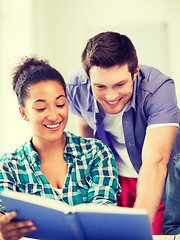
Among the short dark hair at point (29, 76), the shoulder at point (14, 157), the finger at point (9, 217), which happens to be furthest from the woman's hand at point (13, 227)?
the short dark hair at point (29, 76)

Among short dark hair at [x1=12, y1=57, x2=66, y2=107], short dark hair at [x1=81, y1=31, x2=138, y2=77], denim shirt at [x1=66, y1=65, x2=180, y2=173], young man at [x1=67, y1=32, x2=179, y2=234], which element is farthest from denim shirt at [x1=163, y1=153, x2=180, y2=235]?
short dark hair at [x1=12, y1=57, x2=66, y2=107]

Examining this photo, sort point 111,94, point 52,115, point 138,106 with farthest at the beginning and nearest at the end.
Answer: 1. point 138,106
2. point 111,94
3. point 52,115

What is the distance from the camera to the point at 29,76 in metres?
1.42

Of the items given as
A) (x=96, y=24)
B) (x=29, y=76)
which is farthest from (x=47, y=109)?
(x=96, y=24)

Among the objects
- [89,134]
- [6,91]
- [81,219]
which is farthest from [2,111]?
[81,219]

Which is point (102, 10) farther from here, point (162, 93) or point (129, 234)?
point (129, 234)

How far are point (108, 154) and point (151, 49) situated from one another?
71.8 inches

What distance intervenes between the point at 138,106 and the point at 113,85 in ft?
0.66

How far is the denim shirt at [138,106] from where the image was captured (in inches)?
58.9

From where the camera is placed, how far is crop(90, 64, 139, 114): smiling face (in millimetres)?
1429

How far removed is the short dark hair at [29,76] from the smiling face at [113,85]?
15 centimetres

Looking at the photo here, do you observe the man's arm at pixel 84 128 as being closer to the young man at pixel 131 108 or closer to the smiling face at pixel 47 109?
the young man at pixel 131 108

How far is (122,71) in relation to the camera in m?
1.44

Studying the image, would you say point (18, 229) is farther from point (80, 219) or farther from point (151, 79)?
point (151, 79)
